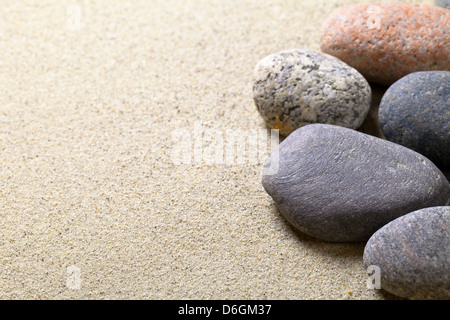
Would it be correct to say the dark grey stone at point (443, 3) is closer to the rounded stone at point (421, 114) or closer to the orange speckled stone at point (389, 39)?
the orange speckled stone at point (389, 39)

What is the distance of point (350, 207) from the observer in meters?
1.88

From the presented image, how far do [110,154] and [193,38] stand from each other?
0.99 meters

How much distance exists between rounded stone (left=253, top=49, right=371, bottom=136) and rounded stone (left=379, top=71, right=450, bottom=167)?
14 centimetres

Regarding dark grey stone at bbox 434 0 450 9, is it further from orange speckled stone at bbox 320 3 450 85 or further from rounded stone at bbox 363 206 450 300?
rounded stone at bbox 363 206 450 300

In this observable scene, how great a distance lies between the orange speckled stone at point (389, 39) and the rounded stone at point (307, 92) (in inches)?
8.2

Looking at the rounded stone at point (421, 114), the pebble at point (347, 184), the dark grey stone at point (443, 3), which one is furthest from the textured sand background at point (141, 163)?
the dark grey stone at point (443, 3)

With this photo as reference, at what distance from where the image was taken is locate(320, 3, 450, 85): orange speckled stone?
94.7 inches

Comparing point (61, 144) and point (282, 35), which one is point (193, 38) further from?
point (61, 144)

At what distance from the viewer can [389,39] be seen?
2436 millimetres

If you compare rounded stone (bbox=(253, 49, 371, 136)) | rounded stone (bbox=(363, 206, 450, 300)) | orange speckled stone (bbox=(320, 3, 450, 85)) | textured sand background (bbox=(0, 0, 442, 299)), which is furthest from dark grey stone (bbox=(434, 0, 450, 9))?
rounded stone (bbox=(363, 206, 450, 300))

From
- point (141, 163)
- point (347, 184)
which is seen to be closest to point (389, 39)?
point (347, 184)

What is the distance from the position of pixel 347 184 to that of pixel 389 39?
2.98ft

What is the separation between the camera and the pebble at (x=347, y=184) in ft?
6.19

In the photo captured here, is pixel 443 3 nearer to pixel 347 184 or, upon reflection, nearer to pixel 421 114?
pixel 421 114
